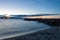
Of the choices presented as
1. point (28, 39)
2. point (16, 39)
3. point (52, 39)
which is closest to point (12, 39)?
point (16, 39)

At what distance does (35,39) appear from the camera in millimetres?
10555

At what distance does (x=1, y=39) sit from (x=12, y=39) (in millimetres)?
724

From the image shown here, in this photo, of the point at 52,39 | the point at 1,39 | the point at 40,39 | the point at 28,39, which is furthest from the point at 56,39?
the point at 1,39

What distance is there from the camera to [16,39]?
34.6 ft

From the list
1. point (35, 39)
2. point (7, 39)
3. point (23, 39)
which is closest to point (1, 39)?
point (7, 39)

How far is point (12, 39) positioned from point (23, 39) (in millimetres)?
732

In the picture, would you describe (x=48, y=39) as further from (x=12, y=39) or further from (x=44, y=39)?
(x=12, y=39)

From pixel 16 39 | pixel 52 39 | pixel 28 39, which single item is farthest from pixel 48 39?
pixel 16 39

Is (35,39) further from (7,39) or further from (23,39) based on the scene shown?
(7,39)

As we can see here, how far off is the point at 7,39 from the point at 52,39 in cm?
300

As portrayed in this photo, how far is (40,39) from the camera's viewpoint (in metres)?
10.5

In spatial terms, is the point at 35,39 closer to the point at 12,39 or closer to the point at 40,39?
the point at 40,39

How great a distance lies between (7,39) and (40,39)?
2.19m

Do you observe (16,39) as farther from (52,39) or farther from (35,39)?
(52,39)
